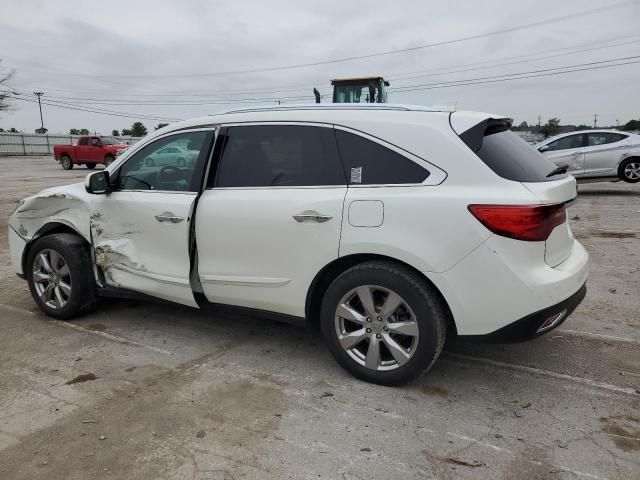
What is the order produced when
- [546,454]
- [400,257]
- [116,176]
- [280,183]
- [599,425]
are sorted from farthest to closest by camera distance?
[116,176]
[280,183]
[400,257]
[599,425]
[546,454]

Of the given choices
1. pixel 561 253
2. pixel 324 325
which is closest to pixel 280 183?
pixel 324 325

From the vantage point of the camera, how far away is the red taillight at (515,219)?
273cm

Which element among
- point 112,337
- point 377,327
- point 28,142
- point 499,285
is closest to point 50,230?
point 112,337

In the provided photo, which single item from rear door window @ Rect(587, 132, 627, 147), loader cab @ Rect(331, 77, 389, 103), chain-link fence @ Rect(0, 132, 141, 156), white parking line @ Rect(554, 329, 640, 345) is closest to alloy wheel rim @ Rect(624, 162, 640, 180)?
rear door window @ Rect(587, 132, 627, 147)

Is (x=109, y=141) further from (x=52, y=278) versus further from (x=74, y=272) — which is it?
(x=74, y=272)

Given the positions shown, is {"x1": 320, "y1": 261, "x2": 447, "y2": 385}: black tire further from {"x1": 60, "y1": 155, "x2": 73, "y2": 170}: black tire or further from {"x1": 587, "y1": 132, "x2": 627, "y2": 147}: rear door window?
{"x1": 60, "y1": 155, "x2": 73, "y2": 170}: black tire

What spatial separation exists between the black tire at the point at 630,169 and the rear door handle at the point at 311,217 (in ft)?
38.7

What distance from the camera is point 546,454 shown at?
2.53 metres

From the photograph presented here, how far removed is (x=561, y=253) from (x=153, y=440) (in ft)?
8.49

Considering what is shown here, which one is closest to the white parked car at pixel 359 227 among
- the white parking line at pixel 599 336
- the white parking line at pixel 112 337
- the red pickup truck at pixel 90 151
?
the white parking line at pixel 112 337

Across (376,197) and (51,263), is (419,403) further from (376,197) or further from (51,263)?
(51,263)

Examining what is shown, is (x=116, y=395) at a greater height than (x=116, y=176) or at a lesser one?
lesser

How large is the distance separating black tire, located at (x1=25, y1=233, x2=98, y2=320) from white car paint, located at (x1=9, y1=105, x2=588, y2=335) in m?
0.16

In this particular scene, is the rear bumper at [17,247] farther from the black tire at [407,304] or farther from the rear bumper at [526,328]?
the rear bumper at [526,328]
